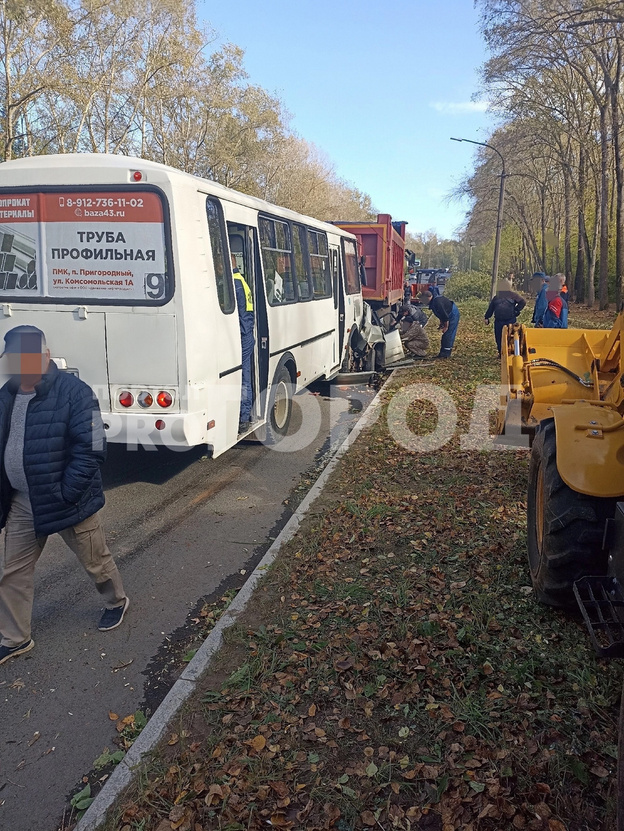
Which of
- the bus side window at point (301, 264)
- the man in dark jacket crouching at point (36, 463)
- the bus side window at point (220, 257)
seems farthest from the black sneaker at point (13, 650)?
the bus side window at point (301, 264)

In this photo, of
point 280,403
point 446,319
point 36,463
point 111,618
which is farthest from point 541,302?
point 36,463

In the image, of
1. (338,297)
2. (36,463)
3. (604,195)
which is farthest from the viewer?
(604,195)

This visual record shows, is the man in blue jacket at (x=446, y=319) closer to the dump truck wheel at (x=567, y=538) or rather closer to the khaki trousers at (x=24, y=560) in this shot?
the dump truck wheel at (x=567, y=538)

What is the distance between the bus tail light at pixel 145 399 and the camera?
232 inches

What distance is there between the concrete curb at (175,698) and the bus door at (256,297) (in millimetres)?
2174

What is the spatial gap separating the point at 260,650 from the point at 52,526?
1.48m

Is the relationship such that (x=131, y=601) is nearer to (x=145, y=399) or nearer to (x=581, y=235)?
(x=145, y=399)

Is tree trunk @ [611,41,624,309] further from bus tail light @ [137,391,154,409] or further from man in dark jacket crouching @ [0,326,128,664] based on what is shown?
man in dark jacket crouching @ [0,326,128,664]

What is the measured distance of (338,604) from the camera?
4.41m

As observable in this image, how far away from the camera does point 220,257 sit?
654cm

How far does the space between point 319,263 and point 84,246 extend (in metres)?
5.88

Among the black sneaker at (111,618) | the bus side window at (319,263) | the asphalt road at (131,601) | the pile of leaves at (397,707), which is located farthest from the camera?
the bus side window at (319,263)

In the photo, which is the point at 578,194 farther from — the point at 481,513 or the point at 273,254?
the point at 481,513

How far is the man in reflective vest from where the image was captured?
733 centimetres
